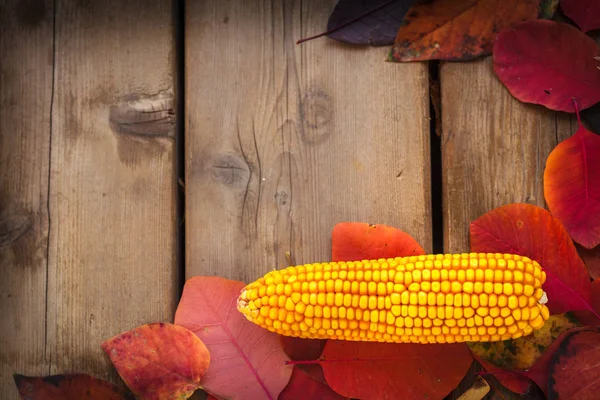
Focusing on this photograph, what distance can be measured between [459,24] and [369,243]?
0.46 m

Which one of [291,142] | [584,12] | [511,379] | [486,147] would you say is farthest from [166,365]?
[584,12]

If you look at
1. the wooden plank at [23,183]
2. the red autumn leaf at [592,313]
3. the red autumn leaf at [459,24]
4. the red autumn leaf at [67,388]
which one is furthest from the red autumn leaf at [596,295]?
the wooden plank at [23,183]

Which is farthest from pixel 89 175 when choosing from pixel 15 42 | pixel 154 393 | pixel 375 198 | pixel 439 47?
pixel 439 47

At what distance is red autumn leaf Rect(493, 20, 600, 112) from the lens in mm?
979

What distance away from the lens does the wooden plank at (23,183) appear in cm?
106

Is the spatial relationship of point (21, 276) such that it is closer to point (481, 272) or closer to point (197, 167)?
point (197, 167)

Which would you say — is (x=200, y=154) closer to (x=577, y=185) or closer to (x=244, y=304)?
(x=244, y=304)

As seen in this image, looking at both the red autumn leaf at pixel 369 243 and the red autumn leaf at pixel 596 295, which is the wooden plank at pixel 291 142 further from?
the red autumn leaf at pixel 596 295

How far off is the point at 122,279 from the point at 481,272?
70cm

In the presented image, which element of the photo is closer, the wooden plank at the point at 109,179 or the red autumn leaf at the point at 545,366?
the red autumn leaf at the point at 545,366

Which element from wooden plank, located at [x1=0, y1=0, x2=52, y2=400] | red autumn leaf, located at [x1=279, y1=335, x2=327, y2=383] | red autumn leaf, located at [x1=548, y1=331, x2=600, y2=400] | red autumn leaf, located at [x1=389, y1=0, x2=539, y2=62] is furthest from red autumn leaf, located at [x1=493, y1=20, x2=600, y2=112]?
wooden plank, located at [x1=0, y1=0, x2=52, y2=400]

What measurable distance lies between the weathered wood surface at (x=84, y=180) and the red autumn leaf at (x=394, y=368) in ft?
1.18

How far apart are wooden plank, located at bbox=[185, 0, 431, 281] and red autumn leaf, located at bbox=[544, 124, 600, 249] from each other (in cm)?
23

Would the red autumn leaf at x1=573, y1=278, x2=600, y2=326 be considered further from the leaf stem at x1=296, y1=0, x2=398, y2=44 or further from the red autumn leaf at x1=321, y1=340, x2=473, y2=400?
the leaf stem at x1=296, y1=0, x2=398, y2=44
